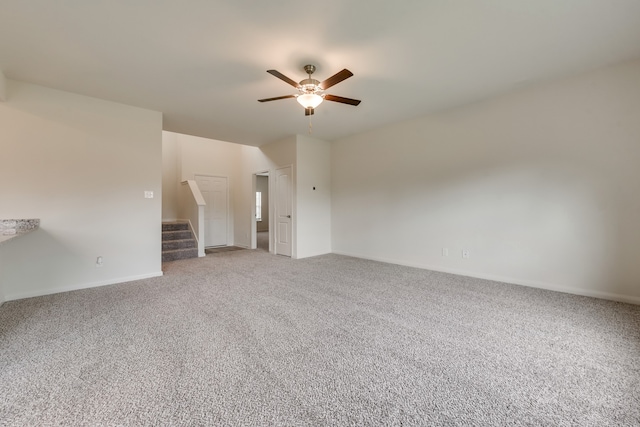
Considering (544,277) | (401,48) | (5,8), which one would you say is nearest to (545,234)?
(544,277)

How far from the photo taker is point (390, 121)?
15.7ft

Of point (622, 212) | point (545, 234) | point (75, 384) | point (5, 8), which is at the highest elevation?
point (5, 8)

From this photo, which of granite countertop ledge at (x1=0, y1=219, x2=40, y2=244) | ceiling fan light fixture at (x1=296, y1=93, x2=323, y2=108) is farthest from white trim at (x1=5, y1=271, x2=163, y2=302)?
ceiling fan light fixture at (x1=296, y1=93, x2=323, y2=108)

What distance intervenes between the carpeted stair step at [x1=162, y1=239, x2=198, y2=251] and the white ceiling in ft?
9.75

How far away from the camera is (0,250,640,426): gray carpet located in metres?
1.36

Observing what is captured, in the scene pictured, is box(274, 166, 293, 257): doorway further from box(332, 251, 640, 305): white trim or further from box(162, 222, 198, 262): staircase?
box(332, 251, 640, 305): white trim

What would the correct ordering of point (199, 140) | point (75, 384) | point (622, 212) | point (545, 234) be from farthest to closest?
point (199, 140) → point (545, 234) → point (622, 212) → point (75, 384)

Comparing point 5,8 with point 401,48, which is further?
point 401,48

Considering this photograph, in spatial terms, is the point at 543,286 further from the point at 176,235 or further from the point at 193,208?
the point at 176,235

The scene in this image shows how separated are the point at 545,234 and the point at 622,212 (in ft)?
2.32

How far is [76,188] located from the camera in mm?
3492

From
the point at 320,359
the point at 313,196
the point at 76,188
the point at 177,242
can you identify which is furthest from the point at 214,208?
the point at 320,359

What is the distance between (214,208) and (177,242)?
174 centimetres

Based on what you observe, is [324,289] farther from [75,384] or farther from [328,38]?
[328,38]
